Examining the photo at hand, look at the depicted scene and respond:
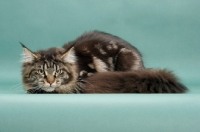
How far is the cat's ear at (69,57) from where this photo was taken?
126 inches

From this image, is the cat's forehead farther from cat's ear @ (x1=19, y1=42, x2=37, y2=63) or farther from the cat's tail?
the cat's tail

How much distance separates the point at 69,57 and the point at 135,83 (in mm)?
507

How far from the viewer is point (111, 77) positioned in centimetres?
317

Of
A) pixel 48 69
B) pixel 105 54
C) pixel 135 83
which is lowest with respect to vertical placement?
pixel 135 83

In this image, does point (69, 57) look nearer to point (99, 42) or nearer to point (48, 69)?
point (48, 69)

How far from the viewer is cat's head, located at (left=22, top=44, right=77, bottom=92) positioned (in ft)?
10.1

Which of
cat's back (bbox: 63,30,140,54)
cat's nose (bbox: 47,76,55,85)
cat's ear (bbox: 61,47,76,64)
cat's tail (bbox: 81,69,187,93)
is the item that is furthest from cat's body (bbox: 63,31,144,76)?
cat's nose (bbox: 47,76,55,85)

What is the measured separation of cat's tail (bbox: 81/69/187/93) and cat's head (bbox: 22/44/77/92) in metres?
0.16

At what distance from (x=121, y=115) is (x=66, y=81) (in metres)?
0.66

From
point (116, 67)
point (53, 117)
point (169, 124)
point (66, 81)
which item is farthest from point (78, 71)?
point (169, 124)

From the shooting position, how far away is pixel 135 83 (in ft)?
10.2

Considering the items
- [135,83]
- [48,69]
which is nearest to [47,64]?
[48,69]

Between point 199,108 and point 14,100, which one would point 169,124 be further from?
point 14,100

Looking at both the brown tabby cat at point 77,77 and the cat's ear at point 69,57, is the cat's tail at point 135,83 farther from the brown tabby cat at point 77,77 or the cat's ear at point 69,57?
the cat's ear at point 69,57
